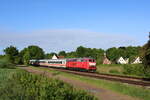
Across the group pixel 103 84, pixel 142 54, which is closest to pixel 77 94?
pixel 103 84

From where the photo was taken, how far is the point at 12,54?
84250 mm

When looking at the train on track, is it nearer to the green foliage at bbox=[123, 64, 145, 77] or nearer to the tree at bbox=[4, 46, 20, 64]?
the green foliage at bbox=[123, 64, 145, 77]

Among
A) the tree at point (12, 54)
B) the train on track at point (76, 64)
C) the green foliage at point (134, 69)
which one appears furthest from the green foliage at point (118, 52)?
the green foliage at point (134, 69)

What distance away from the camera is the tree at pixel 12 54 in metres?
82.8

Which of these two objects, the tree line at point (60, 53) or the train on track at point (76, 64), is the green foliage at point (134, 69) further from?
the tree line at point (60, 53)

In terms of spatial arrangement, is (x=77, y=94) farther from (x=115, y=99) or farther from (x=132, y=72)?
(x=132, y=72)

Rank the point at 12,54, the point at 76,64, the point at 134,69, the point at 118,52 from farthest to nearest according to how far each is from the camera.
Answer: the point at 118,52
the point at 12,54
the point at 76,64
the point at 134,69

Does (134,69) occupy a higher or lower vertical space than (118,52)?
lower

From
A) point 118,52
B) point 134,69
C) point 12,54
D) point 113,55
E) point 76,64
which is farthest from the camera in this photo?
point 118,52

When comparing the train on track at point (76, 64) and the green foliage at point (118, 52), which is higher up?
the green foliage at point (118, 52)

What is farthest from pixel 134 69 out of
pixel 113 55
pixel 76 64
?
pixel 113 55

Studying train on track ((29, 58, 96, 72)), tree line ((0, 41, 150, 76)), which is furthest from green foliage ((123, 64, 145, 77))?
tree line ((0, 41, 150, 76))

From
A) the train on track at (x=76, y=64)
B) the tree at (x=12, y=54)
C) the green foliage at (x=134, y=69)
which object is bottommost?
the green foliage at (x=134, y=69)

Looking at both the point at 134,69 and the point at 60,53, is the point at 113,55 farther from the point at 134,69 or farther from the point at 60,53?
the point at 134,69
